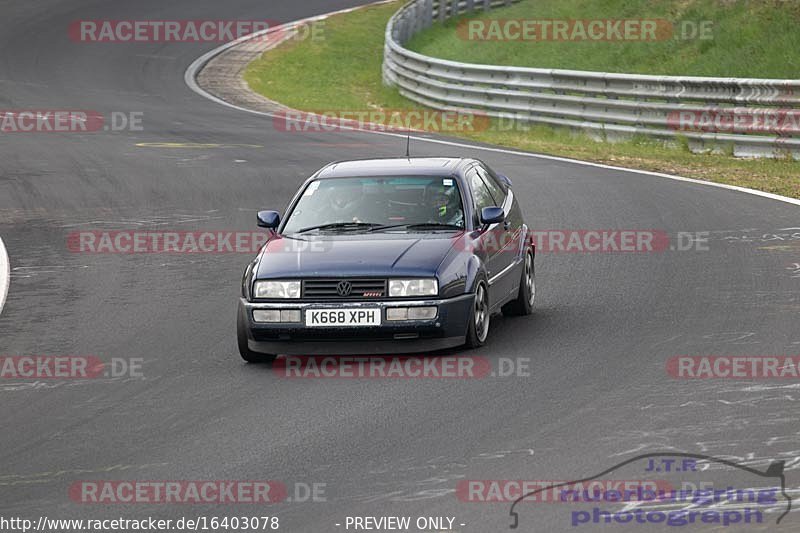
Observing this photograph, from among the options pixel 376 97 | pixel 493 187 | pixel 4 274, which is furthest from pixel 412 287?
pixel 376 97

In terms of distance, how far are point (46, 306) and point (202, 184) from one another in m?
7.98

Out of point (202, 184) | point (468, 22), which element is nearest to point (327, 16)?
point (468, 22)

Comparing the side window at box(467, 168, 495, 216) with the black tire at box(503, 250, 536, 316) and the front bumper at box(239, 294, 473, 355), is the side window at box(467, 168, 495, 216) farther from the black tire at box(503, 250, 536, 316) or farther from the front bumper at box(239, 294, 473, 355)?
the front bumper at box(239, 294, 473, 355)

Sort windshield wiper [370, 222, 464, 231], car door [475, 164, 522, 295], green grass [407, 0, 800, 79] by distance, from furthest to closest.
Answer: green grass [407, 0, 800, 79]
car door [475, 164, 522, 295]
windshield wiper [370, 222, 464, 231]

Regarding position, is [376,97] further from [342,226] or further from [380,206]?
[342,226]

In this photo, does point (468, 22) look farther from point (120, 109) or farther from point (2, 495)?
point (2, 495)

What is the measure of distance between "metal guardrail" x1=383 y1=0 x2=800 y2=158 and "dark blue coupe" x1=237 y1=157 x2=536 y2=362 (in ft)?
37.1

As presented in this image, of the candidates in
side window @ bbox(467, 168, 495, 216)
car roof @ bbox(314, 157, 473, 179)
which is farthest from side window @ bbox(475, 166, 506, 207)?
car roof @ bbox(314, 157, 473, 179)

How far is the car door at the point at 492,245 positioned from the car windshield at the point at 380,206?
0.24 metres

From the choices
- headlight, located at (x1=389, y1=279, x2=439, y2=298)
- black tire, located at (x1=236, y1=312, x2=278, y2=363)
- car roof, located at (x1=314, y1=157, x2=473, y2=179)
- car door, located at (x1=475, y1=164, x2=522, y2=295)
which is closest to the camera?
headlight, located at (x1=389, y1=279, x2=439, y2=298)

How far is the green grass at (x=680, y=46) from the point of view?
92.6 feet

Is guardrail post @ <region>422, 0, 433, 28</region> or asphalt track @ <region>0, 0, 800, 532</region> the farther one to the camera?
guardrail post @ <region>422, 0, 433, 28</region>

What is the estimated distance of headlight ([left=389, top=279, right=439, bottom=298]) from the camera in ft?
35.5

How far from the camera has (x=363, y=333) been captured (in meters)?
10.7
